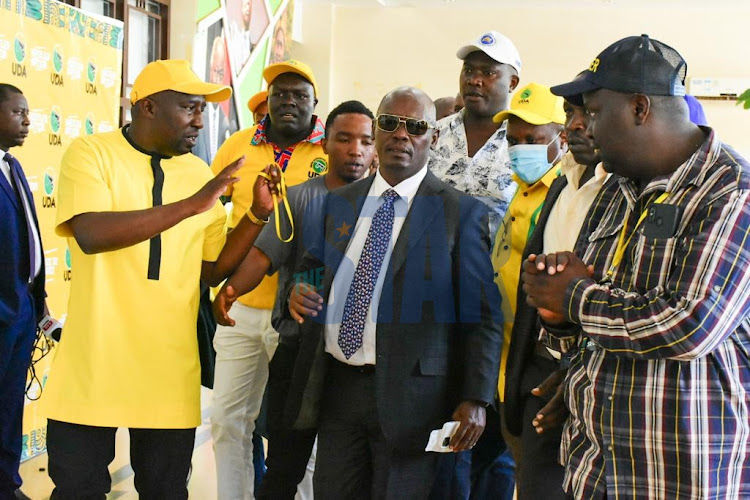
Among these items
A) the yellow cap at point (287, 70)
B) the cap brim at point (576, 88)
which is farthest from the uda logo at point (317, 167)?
the cap brim at point (576, 88)

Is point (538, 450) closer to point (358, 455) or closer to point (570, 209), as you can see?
point (358, 455)

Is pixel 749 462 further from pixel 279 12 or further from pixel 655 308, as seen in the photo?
pixel 279 12

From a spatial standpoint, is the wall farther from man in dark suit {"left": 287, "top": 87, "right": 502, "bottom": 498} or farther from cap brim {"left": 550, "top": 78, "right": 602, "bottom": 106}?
cap brim {"left": 550, "top": 78, "right": 602, "bottom": 106}

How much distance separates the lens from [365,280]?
105 inches

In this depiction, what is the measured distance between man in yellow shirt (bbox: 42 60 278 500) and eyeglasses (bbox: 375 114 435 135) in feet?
1.46

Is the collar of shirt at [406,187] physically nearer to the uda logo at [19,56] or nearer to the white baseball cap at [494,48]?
the white baseball cap at [494,48]

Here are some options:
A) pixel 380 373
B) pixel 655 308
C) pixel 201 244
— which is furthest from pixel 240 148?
pixel 655 308

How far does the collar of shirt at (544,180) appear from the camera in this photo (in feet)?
9.60

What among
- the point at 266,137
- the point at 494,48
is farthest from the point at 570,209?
the point at 266,137

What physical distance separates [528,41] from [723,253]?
11209mm

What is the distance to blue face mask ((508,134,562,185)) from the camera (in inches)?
117

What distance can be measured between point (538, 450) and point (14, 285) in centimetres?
254

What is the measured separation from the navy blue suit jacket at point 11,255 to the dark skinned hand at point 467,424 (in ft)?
7.33

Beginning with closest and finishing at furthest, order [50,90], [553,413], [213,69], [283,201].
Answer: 1. [553,413]
2. [283,201]
3. [50,90]
4. [213,69]
